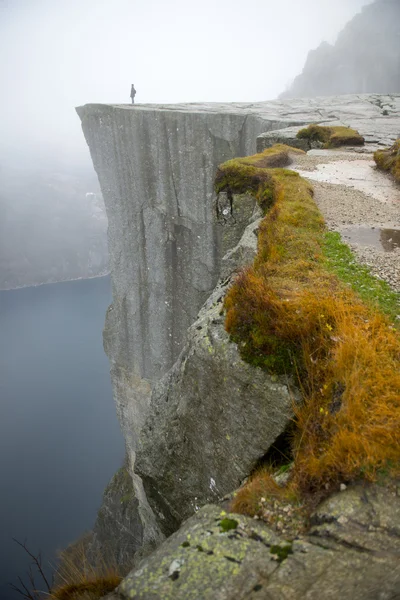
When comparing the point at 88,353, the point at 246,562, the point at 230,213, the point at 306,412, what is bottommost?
the point at 88,353

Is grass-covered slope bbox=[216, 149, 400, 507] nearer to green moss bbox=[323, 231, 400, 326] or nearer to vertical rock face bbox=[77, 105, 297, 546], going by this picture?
green moss bbox=[323, 231, 400, 326]

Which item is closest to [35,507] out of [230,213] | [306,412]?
[230,213]

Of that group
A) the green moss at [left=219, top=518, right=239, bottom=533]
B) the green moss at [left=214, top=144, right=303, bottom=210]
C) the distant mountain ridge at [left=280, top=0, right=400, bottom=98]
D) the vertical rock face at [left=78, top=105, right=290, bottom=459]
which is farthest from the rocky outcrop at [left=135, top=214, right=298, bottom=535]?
the distant mountain ridge at [left=280, top=0, right=400, bottom=98]

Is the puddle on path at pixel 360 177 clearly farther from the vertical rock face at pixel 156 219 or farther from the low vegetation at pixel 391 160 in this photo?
the vertical rock face at pixel 156 219

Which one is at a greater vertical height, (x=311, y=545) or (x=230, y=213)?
(x=230, y=213)

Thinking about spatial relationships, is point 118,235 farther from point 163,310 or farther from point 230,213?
point 230,213

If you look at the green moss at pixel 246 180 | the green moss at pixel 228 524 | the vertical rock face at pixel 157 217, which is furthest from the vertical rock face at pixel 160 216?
the green moss at pixel 228 524

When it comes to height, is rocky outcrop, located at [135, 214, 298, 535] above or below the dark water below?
above
